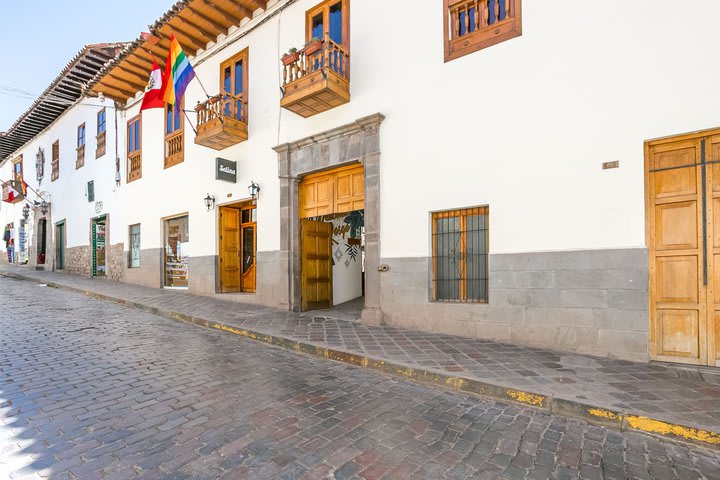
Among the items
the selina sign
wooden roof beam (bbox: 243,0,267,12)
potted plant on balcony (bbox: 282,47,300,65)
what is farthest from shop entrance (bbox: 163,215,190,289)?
potted plant on balcony (bbox: 282,47,300,65)

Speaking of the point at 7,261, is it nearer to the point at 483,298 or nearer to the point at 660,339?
the point at 483,298

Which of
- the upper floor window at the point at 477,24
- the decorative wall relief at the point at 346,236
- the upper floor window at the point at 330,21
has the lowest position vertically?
the decorative wall relief at the point at 346,236

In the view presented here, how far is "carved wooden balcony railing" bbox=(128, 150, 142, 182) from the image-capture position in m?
13.7

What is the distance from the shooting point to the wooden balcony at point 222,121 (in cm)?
923

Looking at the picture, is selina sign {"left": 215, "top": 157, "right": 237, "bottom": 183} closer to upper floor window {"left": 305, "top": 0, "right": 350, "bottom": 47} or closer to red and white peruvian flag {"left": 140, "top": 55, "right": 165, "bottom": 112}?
red and white peruvian flag {"left": 140, "top": 55, "right": 165, "bottom": 112}

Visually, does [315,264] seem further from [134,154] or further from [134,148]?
[134,148]

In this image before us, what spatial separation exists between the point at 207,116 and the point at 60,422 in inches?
353

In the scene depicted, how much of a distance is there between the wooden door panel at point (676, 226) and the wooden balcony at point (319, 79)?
222 inches

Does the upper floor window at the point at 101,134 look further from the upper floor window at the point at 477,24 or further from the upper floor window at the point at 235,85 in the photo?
the upper floor window at the point at 477,24

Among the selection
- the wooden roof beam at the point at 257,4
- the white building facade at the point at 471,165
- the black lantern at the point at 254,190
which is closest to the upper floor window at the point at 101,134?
the white building facade at the point at 471,165

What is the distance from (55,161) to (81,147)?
12.7 feet

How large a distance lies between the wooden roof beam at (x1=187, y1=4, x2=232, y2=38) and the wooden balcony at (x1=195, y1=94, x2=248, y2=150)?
2079mm

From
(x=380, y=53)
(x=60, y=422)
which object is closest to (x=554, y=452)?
(x=60, y=422)

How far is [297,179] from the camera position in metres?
8.77
